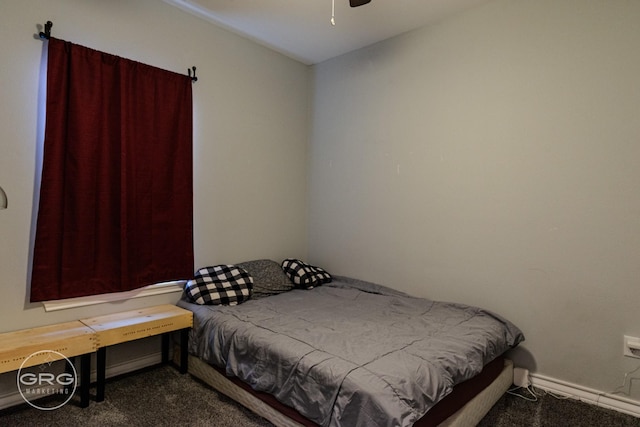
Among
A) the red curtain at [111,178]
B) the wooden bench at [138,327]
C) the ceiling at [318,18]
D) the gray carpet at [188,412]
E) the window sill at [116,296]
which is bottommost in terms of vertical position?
the gray carpet at [188,412]

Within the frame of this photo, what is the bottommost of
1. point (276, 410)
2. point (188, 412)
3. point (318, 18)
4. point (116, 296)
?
point (188, 412)

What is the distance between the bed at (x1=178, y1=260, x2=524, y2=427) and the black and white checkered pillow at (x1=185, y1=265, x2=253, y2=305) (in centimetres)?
5

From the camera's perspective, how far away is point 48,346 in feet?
→ 6.04

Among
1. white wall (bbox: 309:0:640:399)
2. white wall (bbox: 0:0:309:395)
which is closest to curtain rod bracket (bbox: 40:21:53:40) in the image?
white wall (bbox: 0:0:309:395)

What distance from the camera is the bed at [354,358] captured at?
4.91 ft

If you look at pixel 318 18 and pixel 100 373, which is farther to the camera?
pixel 318 18

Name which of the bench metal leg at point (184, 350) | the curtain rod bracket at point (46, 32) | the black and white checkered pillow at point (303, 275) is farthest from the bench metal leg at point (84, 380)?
the curtain rod bracket at point (46, 32)

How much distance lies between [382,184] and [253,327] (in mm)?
1619

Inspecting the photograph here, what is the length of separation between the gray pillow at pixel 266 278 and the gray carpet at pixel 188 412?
81 centimetres

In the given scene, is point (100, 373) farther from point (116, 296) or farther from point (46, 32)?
point (46, 32)

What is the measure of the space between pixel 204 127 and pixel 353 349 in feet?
6.61

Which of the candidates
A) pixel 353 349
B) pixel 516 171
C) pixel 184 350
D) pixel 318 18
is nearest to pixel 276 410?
pixel 353 349

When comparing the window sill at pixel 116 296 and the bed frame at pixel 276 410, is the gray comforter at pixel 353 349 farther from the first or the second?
the window sill at pixel 116 296

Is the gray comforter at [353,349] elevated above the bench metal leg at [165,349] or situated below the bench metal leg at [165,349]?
above
